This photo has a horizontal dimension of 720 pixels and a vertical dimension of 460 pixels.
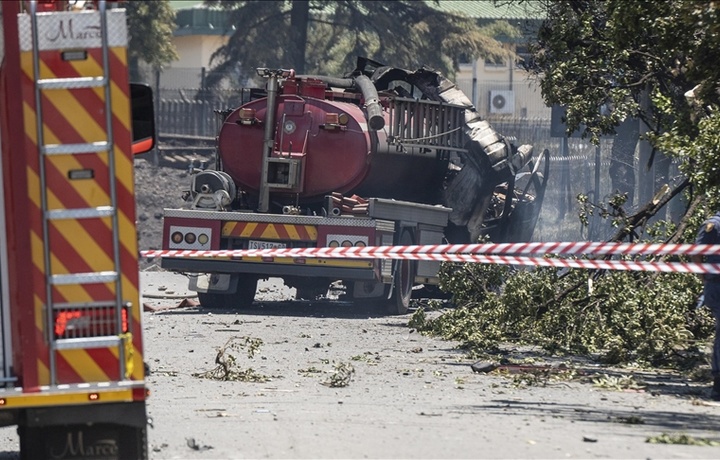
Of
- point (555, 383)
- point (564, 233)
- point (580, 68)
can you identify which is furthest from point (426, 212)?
point (564, 233)

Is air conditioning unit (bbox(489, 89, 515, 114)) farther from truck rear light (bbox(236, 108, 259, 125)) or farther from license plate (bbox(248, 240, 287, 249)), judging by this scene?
license plate (bbox(248, 240, 287, 249))

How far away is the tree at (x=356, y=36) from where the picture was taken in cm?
3891

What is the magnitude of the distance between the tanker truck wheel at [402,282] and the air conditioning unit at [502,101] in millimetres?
22467

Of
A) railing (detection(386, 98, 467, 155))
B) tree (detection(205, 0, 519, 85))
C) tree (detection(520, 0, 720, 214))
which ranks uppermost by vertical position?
tree (detection(205, 0, 519, 85))

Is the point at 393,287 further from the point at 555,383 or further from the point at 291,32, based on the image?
the point at 291,32

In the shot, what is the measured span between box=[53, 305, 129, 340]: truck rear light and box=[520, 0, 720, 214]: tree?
5.16 metres

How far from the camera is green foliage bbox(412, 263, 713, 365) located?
1212 centimetres

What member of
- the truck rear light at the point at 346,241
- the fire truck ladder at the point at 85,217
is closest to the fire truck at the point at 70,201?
the fire truck ladder at the point at 85,217

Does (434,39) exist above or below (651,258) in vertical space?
above

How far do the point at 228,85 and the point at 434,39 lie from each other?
19.8 feet

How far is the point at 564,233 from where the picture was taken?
28.5 meters

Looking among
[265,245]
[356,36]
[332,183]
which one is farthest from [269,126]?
[356,36]

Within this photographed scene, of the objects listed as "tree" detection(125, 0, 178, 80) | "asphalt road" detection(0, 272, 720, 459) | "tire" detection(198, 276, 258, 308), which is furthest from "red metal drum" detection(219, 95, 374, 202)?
"tree" detection(125, 0, 178, 80)

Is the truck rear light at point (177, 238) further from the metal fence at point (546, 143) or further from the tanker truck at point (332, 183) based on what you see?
the metal fence at point (546, 143)
